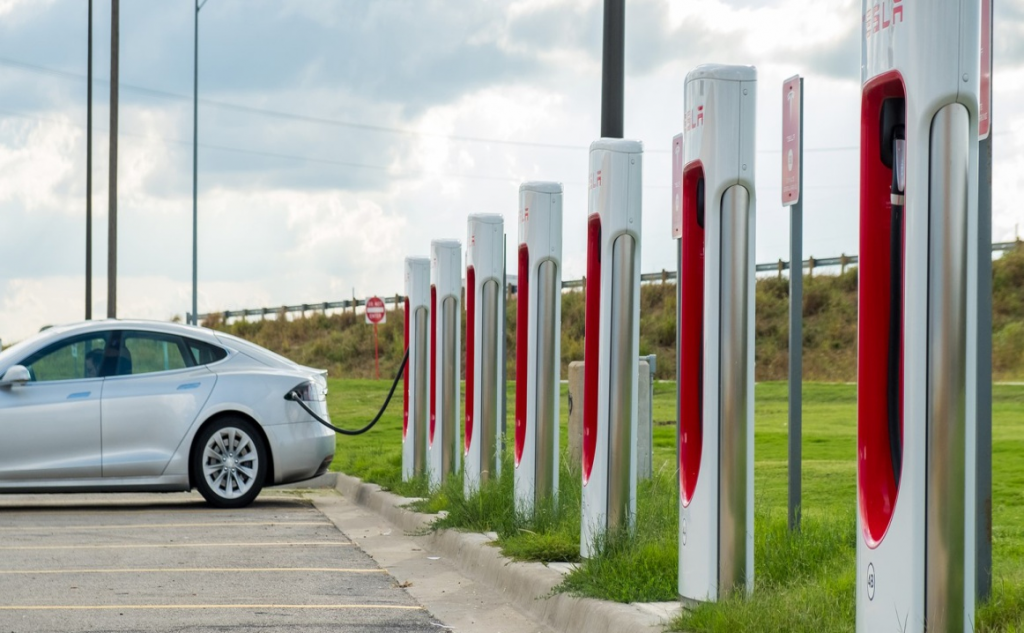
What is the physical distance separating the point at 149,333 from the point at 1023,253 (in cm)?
3849

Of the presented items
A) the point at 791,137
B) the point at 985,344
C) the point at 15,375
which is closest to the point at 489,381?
the point at 791,137

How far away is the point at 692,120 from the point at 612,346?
159 centimetres

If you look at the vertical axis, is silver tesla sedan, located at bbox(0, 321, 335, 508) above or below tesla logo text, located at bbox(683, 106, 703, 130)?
below

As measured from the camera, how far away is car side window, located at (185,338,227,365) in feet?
42.3

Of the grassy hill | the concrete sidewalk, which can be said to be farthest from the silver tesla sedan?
the grassy hill

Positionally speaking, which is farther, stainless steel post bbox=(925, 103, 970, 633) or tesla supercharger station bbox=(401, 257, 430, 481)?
tesla supercharger station bbox=(401, 257, 430, 481)

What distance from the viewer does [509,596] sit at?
7574 mm

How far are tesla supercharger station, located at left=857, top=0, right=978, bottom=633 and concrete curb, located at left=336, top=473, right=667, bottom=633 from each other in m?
1.42

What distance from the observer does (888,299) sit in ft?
14.9

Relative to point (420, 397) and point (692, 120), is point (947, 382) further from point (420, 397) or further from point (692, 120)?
point (420, 397)

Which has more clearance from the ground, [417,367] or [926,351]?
[926,351]

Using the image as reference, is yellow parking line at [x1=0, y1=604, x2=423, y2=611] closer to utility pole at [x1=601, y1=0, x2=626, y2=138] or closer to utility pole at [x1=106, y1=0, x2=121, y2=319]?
utility pole at [x1=601, y1=0, x2=626, y2=138]

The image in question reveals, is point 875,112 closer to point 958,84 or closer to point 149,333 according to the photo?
point 958,84

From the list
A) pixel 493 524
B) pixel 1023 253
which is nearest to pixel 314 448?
pixel 493 524
